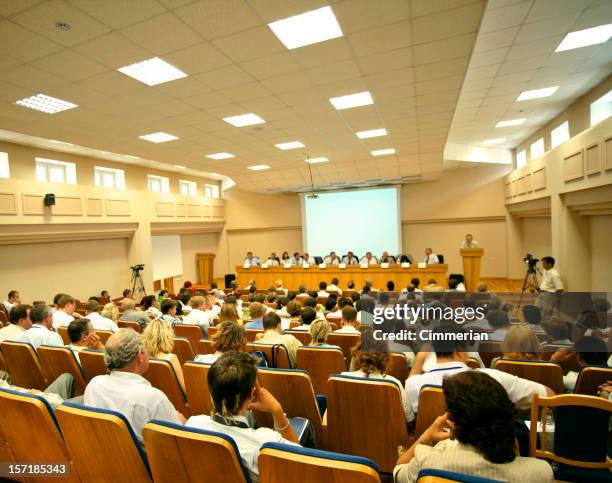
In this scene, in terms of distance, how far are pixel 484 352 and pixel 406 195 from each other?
36.4ft

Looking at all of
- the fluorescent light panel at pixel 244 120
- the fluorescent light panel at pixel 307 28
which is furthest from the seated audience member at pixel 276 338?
the fluorescent light panel at pixel 244 120

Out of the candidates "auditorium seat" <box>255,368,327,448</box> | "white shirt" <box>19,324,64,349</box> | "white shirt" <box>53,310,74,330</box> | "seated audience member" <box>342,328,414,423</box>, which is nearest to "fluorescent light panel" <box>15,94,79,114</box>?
"white shirt" <box>53,310,74,330</box>

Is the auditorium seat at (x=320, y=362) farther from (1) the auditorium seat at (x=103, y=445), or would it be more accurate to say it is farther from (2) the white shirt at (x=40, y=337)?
(2) the white shirt at (x=40, y=337)

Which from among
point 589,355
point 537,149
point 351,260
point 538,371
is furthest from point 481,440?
point 537,149

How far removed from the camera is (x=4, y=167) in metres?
7.76

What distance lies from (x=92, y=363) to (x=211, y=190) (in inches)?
529

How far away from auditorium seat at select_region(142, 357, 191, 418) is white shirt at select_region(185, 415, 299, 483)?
1.06m

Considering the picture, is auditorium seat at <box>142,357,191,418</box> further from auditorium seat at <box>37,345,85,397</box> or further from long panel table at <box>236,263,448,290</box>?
long panel table at <box>236,263,448,290</box>

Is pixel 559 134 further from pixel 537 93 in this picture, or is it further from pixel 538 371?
pixel 538 371

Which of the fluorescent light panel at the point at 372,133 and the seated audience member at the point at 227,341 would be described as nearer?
the seated audience member at the point at 227,341

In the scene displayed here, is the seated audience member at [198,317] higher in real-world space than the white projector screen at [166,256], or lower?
lower

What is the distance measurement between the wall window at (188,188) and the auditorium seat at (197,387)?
12.3m

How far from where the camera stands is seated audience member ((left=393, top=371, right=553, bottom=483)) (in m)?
1.12

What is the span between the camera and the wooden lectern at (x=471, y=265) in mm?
10258
